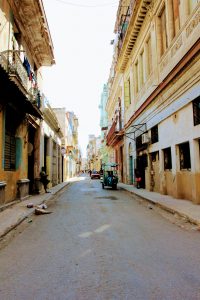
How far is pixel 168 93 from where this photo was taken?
1393 centimetres

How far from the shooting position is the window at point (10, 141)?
11.9 meters

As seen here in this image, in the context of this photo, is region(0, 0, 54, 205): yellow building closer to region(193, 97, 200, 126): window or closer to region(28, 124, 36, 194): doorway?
region(28, 124, 36, 194): doorway

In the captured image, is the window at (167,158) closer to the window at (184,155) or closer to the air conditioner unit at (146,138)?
the window at (184,155)

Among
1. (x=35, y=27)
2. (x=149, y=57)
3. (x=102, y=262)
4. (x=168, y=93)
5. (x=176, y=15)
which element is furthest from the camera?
(x=149, y=57)

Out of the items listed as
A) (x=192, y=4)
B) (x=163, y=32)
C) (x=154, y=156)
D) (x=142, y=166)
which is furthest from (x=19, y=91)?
(x=142, y=166)

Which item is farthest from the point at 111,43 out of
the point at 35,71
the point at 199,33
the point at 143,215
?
the point at 143,215

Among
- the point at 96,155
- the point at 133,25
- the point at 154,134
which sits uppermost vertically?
the point at 133,25

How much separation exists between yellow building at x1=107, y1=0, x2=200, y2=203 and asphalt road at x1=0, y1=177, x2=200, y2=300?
17.7 ft

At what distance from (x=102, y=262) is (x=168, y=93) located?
36.2ft

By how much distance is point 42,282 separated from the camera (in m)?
3.71

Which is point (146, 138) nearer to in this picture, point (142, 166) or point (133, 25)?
point (142, 166)

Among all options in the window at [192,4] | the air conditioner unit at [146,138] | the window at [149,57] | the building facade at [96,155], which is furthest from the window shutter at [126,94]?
the building facade at [96,155]

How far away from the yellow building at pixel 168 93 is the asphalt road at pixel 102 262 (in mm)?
5383

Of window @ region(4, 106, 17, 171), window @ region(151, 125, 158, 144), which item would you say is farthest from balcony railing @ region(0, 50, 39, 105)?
window @ region(151, 125, 158, 144)
